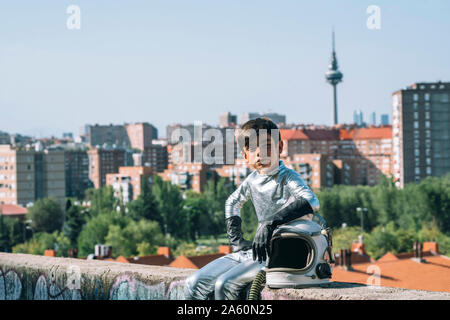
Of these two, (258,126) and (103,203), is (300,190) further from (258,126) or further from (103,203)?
(103,203)

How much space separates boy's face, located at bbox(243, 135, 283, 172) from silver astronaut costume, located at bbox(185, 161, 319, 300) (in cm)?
5

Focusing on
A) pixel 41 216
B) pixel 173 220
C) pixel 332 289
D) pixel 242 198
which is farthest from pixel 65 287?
pixel 41 216

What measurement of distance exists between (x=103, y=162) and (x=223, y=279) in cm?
11899

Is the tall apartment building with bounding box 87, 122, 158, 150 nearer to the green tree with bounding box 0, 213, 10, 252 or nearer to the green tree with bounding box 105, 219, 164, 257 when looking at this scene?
the green tree with bounding box 0, 213, 10, 252

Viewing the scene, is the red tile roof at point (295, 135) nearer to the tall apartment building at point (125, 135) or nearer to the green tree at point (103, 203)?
the tall apartment building at point (125, 135)

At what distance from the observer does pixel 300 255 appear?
178 inches

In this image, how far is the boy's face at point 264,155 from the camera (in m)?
4.67

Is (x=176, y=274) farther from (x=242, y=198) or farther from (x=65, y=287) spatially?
(x=65, y=287)

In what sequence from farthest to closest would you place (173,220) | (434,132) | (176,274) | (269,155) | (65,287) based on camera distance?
(434,132), (173,220), (65,287), (176,274), (269,155)

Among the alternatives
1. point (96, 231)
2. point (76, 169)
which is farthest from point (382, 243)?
point (76, 169)

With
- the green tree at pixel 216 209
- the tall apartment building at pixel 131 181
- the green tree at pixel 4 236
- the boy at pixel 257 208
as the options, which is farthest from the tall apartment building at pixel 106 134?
the boy at pixel 257 208

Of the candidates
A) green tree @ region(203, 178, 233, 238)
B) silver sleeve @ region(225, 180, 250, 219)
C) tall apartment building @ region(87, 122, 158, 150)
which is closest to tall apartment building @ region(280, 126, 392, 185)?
green tree @ region(203, 178, 233, 238)

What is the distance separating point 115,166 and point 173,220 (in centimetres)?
5740
